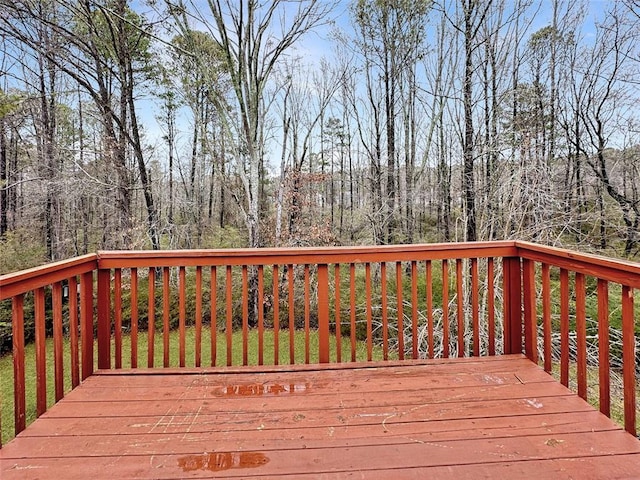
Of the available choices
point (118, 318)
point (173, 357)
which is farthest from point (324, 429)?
point (173, 357)

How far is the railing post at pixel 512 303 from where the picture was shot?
2.65 metres

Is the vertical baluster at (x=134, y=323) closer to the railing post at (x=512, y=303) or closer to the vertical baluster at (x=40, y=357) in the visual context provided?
the vertical baluster at (x=40, y=357)

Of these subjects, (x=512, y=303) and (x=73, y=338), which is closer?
(x=73, y=338)

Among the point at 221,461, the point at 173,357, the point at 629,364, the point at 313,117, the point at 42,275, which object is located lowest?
the point at 173,357

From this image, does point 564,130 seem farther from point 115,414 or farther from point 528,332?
point 115,414

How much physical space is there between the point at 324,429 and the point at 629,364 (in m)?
1.49

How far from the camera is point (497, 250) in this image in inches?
104

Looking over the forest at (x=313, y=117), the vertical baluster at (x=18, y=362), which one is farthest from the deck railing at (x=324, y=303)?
the forest at (x=313, y=117)

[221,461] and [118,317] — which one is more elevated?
[118,317]

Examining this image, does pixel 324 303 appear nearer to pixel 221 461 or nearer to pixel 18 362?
pixel 221 461

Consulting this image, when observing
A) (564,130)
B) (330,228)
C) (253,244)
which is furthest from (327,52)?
(564,130)

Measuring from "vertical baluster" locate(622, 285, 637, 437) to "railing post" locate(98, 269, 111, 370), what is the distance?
9.94ft

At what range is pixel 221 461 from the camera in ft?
4.85

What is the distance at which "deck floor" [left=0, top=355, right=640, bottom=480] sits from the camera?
4.68 feet
